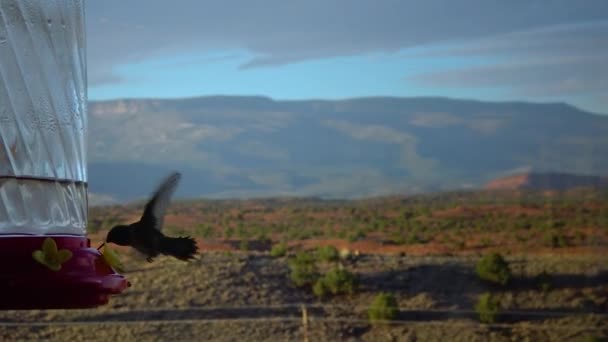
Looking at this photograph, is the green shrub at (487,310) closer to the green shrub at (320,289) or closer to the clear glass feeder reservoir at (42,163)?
the green shrub at (320,289)

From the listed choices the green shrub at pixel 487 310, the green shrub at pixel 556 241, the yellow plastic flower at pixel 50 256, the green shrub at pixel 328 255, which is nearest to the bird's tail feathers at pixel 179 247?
the yellow plastic flower at pixel 50 256

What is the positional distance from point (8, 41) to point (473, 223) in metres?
52.8

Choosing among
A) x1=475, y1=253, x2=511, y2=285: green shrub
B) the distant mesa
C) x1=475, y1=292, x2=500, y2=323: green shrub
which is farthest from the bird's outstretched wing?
the distant mesa

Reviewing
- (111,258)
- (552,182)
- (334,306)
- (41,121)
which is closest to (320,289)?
(334,306)

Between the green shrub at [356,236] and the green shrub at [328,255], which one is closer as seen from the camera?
the green shrub at [328,255]

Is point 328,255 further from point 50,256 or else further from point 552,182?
point 552,182

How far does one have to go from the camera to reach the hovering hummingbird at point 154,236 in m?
2.18

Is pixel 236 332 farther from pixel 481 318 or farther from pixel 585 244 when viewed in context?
pixel 585 244

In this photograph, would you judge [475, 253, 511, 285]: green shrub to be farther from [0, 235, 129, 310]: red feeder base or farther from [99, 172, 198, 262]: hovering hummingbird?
[0, 235, 129, 310]: red feeder base

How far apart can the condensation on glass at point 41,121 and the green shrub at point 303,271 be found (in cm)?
2301

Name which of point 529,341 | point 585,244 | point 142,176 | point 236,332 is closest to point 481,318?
point 529,341

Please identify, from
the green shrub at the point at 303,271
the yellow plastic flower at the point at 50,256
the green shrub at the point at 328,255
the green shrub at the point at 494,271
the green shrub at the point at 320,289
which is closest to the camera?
the yellow plastic flower at the point at 50,256

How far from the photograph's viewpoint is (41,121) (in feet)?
6.33

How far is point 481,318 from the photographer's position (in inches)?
854
